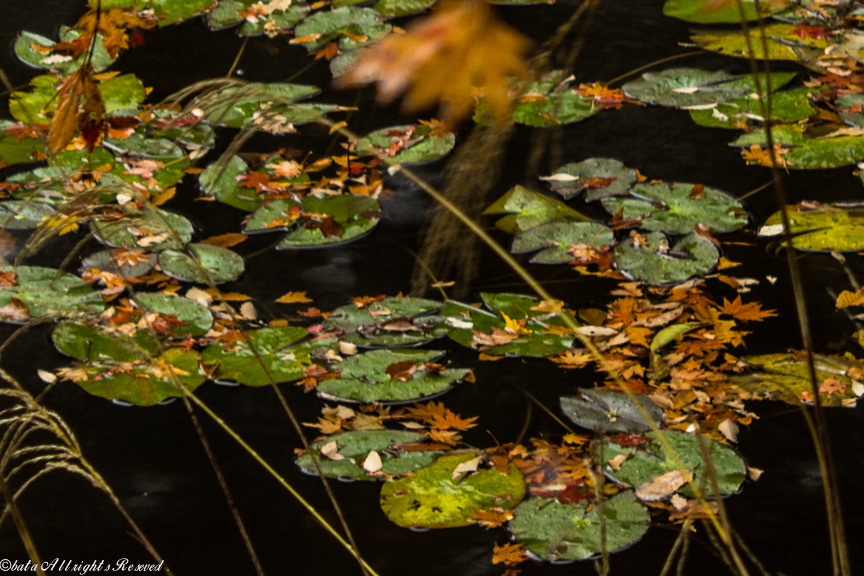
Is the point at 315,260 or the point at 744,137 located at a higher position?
the point at 744,137

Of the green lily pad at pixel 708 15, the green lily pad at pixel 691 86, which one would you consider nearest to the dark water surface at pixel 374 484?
the green lily pad at pixel 691 86

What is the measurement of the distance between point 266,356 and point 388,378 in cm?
29

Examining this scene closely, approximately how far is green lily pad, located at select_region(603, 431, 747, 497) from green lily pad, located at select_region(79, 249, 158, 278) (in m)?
1.26

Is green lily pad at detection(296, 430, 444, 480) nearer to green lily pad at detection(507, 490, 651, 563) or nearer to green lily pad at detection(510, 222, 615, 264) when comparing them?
green lily pad at detection(507, 490, 651, 563)

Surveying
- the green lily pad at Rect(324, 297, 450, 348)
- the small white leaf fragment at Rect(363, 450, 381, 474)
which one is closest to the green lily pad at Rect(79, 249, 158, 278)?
the green lily pad at Rect(324, 297, 450, 348)

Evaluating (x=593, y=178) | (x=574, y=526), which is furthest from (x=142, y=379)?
(x=593, y=178)

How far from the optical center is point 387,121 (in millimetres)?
2787

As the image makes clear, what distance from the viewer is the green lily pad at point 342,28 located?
10.6ft

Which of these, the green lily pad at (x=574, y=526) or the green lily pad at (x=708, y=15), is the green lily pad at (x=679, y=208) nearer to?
the green lily pad at (x=574, y=526)

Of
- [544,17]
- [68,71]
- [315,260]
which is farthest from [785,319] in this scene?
[68,71]

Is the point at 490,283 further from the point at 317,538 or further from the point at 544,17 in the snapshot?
the point at 544,17

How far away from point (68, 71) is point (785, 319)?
8.83 feet

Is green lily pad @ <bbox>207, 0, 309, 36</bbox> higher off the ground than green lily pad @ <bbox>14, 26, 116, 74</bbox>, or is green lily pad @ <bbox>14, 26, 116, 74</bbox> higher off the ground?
green lily pad @ <bbox>207, 0, 309, 36</bbox>

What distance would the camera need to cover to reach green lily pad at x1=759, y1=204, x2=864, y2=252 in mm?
2115
